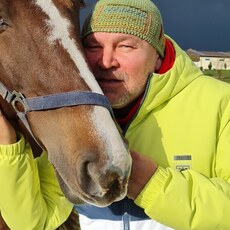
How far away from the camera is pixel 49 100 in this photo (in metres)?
Answer: 2.41

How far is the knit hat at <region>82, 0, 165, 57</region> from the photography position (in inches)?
103

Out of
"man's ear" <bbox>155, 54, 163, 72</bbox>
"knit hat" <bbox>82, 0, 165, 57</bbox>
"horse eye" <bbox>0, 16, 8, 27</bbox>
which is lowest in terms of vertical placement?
"man's ear" <bbox>155, 54, 163, 72</bbox>

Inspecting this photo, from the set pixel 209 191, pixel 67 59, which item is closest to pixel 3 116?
pixel 67 59

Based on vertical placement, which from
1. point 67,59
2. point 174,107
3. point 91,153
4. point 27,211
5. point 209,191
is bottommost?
point 27,211

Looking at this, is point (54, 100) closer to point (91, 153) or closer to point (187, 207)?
point (91, 153)

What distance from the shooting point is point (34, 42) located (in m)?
2.48

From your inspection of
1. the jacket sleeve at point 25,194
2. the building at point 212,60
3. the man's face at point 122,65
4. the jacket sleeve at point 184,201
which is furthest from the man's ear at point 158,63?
the building at point 212,60

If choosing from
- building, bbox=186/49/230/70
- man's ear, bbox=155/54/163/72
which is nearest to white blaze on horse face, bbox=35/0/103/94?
man's ear, bbox=155/54/163/72

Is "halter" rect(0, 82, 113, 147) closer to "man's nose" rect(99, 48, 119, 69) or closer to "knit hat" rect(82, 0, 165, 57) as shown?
"man's nose" rect(99, 48, 119, 69)

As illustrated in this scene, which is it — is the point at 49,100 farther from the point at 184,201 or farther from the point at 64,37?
the point at 184,201

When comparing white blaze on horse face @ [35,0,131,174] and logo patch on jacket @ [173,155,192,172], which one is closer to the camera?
white blaze on horse face @ [35,0,131,174]

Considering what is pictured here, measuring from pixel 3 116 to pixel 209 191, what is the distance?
3.79 feet

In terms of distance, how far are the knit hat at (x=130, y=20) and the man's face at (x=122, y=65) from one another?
3 centimetres

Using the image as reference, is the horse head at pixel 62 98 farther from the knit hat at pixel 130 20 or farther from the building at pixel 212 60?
the building at pixel 212 60
